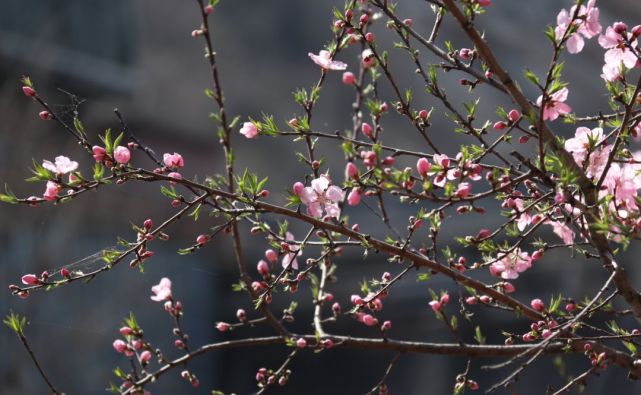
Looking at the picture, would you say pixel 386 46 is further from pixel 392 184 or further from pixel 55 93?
pixel 392 184

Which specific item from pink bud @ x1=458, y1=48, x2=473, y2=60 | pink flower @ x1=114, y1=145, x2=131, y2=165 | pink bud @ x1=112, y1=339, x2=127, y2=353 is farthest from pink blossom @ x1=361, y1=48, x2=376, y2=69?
pink bud @ x1=112, y1=339, x2=127, y2=353

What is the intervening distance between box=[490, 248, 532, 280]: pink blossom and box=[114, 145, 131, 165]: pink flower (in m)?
0.84

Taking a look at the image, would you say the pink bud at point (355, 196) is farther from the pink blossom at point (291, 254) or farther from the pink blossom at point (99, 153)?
the pink blossom at point (99, 153)

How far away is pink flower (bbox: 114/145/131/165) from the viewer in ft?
5.27

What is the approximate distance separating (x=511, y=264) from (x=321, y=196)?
0.50m

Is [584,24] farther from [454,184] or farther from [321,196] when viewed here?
[321,196]

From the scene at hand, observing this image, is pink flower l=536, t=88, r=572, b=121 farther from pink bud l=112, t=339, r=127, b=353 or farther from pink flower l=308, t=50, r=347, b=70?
pink bud l=112, t=339, r=127, b=353

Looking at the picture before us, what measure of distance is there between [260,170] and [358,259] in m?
3.67

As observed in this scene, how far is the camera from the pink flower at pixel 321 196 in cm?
165

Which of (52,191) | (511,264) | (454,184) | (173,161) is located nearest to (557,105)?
(454,184)

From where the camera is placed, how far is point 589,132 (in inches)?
65.5

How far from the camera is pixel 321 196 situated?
168 centimetres

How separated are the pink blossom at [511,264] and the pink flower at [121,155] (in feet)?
2.74

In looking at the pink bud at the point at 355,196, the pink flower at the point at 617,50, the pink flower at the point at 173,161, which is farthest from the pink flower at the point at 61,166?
the pink flower at the point at 617,50
